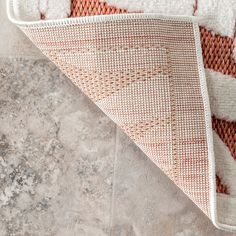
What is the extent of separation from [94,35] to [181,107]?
6.5 inches

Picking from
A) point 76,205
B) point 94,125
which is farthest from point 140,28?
point 76,205

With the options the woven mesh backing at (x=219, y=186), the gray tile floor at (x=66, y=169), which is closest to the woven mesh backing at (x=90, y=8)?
the gray tile floor at (x=66, y=169)

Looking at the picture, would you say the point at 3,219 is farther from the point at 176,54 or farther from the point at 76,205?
the point at 176,54

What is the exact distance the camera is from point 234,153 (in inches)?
30.2

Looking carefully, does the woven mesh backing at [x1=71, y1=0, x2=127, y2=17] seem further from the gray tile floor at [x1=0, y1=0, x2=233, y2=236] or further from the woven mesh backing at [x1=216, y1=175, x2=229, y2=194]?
the woven mesh backing at [x1=216, y1=175, x2=229, y2=194]

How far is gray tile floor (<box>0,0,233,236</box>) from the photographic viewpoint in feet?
2.69

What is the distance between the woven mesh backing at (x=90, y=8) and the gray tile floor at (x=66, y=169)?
0.40ft

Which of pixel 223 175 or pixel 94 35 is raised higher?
pixel 94 35

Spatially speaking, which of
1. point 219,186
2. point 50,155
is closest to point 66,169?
point 50,155

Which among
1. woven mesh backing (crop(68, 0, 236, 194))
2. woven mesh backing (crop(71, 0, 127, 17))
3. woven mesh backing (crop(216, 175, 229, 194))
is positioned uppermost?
woven mesh backing (crop(71, 0, 127, 17))

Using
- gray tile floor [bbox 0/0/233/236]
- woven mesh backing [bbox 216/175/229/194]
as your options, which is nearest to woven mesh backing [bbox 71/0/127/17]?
gray tile floor [bbox 0/0/233/236]

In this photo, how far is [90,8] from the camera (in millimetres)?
741

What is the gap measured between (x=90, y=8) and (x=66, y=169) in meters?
0.27

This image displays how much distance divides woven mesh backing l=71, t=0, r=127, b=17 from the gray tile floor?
0.40 feet
